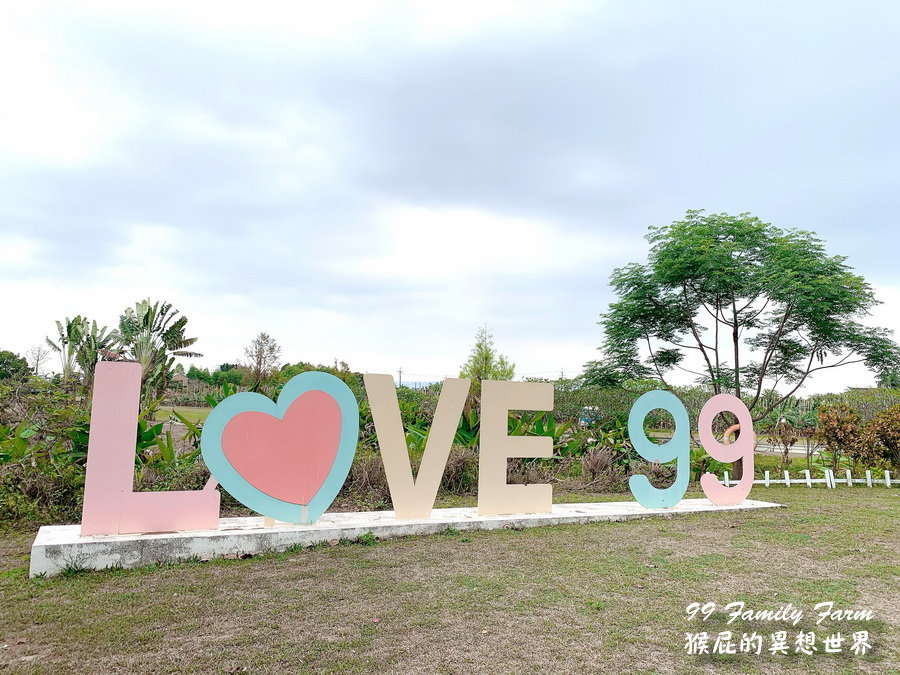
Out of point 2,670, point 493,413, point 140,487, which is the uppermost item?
point 493,413

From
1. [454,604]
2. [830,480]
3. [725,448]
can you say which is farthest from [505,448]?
[830,480]

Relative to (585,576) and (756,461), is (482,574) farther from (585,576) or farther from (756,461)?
(756,461)

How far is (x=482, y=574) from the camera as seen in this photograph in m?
5.01

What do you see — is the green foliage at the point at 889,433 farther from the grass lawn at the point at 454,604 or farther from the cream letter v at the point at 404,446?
the cream letter v at the point at 404,446

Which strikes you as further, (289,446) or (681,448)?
(681,448)

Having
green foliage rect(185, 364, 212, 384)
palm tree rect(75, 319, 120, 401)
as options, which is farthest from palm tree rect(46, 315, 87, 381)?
green foliage rect(185, 364, 212, 384)

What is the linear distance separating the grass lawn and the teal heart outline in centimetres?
54

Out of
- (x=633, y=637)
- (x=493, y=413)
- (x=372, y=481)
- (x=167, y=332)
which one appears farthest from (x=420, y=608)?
(x=167, y=332)

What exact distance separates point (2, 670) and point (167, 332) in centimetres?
1525

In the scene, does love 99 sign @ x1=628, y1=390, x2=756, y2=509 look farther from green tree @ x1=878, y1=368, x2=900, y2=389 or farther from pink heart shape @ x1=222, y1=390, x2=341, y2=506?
green tree @ x1=878, y1=368, x2=900, y2=389

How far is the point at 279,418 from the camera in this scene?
6.05 meters

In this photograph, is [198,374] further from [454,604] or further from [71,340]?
[454,604]

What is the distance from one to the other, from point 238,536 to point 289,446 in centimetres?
99

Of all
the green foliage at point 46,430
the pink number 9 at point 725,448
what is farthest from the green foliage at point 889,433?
the green foliage at point 46,430
